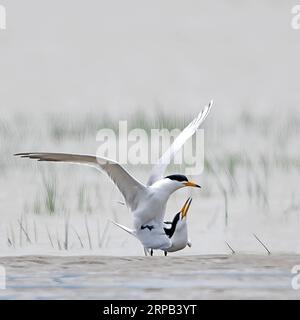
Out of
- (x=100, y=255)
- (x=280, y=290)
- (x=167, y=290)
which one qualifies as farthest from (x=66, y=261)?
(x=280, y=290)

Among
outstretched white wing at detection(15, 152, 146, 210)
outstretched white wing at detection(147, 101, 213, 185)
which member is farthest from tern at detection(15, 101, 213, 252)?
outstretched white wing at detection(147, 101, 213, 185)

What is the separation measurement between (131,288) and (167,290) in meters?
0.21

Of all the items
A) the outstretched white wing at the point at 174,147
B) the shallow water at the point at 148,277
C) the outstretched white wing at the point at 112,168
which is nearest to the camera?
the outstretched white wing at the point at 112,168

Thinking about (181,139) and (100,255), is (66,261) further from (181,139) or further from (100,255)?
(181,139)

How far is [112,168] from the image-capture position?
692 centimetres

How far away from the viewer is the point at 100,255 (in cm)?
733

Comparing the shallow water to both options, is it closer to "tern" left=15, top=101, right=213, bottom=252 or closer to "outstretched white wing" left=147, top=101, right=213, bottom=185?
"tern" left=15, top=101, right=213, bottom=252

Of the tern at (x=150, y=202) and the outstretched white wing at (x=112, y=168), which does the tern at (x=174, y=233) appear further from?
the outstretched white wing at (x=112, y=168)

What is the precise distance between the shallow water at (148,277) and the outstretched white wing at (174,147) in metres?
0.52

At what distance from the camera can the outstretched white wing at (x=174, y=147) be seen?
7.31 meters

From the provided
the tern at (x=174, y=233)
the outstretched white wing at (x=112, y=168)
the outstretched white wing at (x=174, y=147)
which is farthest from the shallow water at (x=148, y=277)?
the outstretched white wing at (x=174, y=147)

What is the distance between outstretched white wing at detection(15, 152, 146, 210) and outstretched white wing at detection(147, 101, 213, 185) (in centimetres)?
25

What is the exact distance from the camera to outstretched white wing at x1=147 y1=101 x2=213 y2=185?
7.31 m

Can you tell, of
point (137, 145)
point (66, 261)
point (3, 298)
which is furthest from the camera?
point (137, 145)
